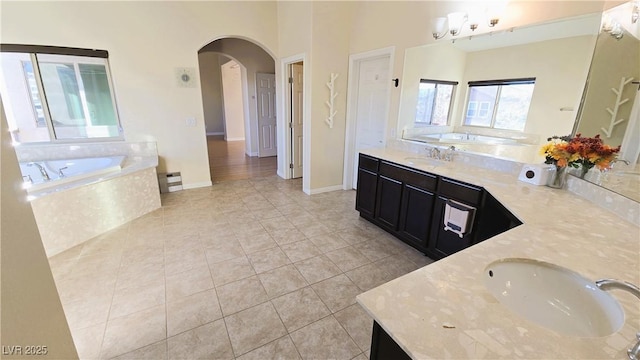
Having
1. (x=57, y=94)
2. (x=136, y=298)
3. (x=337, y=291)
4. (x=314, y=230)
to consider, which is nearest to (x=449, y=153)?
(x=314, y=230)

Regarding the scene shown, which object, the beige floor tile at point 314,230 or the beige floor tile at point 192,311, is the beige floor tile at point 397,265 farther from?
the beige floor tile at point 192,311

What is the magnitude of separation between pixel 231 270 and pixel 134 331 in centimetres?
79

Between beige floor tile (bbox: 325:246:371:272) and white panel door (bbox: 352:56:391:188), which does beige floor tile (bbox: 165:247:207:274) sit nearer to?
beige floor tile (bbox: 325:246:371:272)

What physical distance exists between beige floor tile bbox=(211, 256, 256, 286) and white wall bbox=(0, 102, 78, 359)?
1146 mm

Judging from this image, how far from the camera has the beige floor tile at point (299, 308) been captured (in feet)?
6.06

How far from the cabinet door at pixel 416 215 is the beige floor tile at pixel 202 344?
72.9 inches

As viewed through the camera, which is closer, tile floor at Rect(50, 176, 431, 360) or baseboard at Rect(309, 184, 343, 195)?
tile floor at Rect(50, 176, 431, 360)

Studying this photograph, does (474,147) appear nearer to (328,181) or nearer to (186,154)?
(328,181)

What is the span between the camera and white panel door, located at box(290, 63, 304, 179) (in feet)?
15.0

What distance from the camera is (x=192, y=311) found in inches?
75.6

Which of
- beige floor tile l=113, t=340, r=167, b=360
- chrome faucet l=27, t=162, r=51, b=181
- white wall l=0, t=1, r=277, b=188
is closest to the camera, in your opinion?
beige floor tile l=113, t=340, r=167, b=360

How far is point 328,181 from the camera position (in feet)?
14.6

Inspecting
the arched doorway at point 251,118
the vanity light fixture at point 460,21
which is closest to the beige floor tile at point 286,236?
the arched doorway at point 251,118

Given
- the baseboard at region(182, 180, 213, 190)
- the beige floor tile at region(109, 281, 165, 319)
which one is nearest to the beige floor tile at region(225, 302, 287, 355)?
the beige floor tile at region(109, 281, 165, 319)
